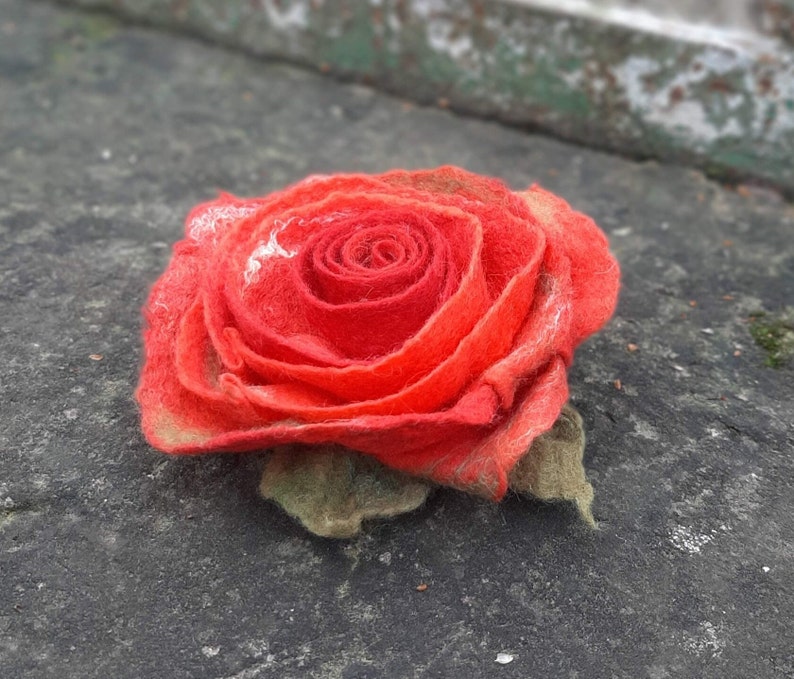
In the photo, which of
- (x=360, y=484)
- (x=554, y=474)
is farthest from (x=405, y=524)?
(x=554, y=474)

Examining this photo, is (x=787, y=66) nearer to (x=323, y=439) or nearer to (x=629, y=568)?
(x=629, y=568)

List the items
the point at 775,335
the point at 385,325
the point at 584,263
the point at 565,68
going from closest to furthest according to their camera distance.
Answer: the point at 385,325 < the point at 584,263 < the point at 775,335 < the point at 565,68

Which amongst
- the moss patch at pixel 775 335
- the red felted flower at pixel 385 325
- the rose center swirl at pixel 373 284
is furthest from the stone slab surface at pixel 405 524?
the rose center swirl at pixel 373 284

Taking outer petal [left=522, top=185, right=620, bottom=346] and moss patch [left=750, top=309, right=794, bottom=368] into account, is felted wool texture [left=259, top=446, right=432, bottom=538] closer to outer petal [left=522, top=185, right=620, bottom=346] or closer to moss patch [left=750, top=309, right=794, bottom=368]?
outer petal [left=522, top=185, right=620, bottom=346]

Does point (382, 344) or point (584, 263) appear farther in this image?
point (584, 263)

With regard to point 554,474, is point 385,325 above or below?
above

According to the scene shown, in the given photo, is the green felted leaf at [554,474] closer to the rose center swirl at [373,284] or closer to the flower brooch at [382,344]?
the flower brooch at [382,344]

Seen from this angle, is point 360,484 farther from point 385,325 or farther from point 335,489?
point 385,325
